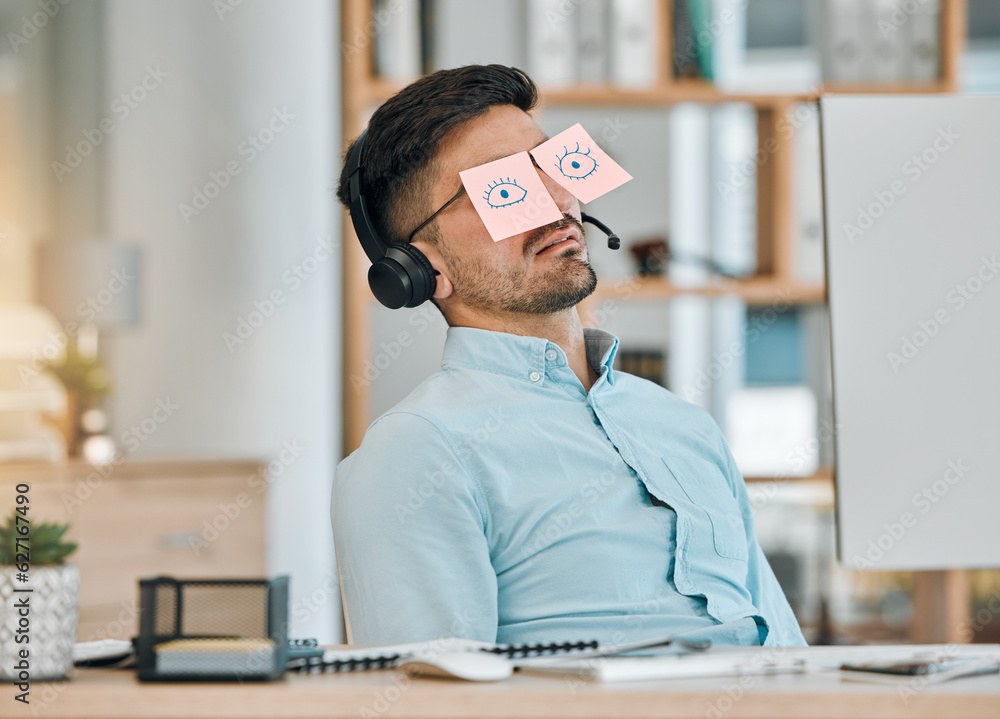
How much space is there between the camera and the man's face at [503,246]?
45.3 inches

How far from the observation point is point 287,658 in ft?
2.10

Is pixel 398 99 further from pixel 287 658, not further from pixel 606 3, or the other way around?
pixel 606 3

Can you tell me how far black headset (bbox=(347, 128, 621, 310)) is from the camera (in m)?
1.17

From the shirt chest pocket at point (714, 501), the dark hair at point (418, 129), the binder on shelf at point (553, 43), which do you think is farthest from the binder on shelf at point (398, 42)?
the shirt chest pocket at point (714, 501)

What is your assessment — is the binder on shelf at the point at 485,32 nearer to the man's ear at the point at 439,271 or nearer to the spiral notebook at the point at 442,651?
the man's ear at the point at 439,271

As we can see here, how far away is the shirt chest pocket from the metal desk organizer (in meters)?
0.58

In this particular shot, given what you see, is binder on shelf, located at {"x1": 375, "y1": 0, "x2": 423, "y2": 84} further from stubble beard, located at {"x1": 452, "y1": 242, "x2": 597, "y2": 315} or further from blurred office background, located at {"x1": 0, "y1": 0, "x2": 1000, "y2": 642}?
stubble beard, located at {"x1": 452, "y1": 242, "x2": 597, "y2": 315}

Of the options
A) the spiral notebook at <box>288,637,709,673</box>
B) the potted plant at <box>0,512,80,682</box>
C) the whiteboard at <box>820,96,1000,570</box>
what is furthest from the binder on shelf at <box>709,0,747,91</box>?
the potted plant at <box>0,512,80,682</box>

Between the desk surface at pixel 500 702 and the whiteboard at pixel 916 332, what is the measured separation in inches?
10.2

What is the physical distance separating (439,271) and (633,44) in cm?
154

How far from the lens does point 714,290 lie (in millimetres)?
2496

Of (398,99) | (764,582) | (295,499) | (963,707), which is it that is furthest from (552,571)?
(295,499)

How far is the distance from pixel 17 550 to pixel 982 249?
784mm

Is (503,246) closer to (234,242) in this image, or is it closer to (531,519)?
(531,519)
